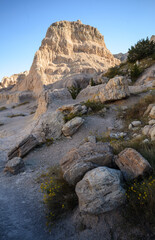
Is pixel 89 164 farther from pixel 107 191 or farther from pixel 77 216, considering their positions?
pixel 77 216

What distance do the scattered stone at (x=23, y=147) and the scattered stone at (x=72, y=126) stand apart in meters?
1.50

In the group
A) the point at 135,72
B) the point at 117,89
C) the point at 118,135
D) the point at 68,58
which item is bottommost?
the point at 118,135

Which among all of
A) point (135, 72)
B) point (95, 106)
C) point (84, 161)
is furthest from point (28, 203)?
point (135, 72)

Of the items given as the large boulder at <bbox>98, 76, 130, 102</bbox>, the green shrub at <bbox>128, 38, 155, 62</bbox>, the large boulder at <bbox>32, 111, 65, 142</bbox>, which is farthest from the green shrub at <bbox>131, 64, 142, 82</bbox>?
the large boulder at <bbox>32, 111, 65, 142</bbox>

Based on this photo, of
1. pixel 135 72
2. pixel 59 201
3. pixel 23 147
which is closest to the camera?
pixel 59 201

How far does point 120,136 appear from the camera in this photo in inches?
237

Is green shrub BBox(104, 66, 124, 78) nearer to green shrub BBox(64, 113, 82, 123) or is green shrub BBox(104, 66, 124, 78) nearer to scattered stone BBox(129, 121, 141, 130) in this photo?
green shrub BBox(64, 113, 82, 123)

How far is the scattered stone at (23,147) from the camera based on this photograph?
6301mm

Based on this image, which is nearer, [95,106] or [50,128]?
[50,128]

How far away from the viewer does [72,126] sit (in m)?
7.20

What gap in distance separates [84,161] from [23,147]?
401cm

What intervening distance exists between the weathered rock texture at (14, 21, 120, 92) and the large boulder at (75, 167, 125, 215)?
2409 centimetres

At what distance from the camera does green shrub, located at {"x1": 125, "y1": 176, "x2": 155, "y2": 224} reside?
91.7 inches

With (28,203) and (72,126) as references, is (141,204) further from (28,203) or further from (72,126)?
(72,126)
